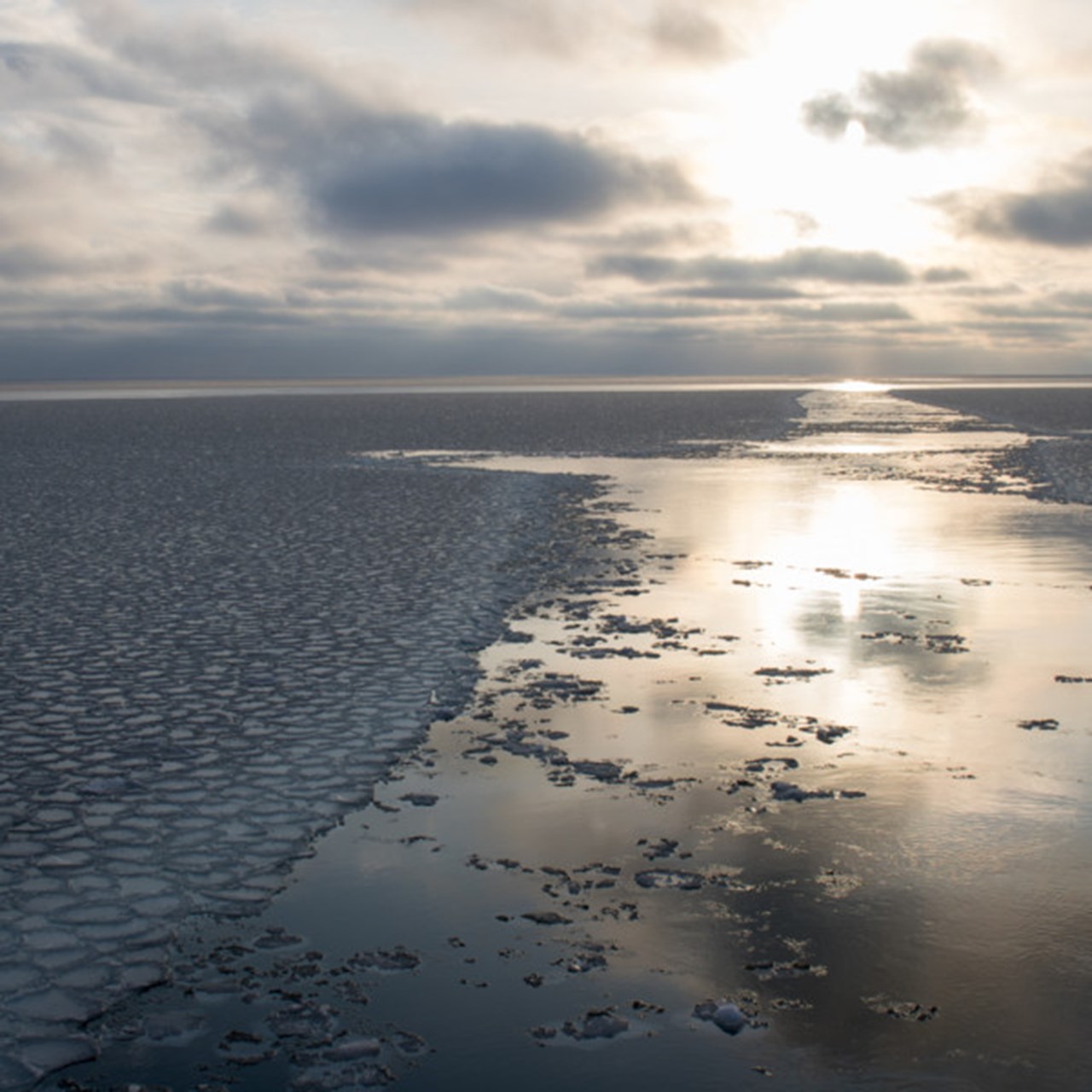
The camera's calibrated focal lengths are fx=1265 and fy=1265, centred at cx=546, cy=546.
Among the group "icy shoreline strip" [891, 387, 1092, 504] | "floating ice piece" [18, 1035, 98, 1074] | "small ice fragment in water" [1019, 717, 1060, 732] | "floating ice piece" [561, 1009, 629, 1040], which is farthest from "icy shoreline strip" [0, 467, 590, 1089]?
"icy shoreline strip" [891, 387, 1092, 504]

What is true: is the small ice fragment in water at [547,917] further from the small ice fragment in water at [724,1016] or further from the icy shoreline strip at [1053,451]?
the icy shoreline strip at [1053,451]

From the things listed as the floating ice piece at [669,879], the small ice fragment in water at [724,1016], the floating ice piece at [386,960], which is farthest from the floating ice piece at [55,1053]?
the floating ice piece at [669,879]

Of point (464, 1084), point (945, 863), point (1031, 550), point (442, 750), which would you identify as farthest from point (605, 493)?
point (464, 1084)

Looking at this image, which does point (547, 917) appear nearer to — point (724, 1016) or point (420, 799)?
point (724, 1016)

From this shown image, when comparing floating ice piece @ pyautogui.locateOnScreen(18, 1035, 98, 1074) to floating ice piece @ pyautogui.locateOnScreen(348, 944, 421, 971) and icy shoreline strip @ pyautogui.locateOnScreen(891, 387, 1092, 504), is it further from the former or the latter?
icy shoreline strip @ pyautogui.locateOnScreen(891, 387, 1092, 504)

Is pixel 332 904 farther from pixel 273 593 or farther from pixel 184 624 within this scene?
pixel 273 593
